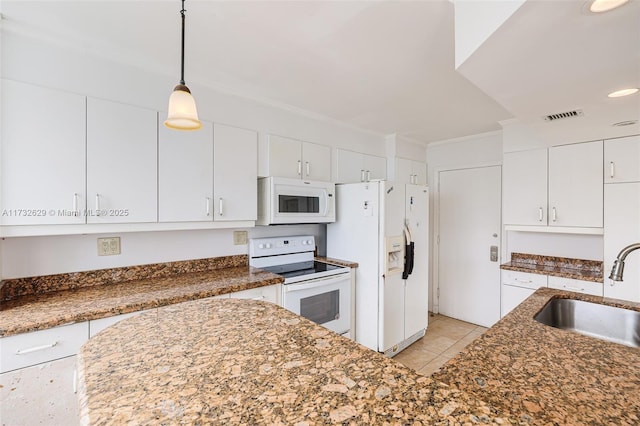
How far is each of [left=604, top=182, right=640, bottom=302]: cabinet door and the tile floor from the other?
4.50 feet

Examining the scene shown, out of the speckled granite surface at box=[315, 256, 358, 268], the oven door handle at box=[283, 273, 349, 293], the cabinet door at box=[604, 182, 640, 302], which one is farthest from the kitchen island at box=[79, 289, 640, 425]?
the cabinet door at box=[604, 182, 640, 302]

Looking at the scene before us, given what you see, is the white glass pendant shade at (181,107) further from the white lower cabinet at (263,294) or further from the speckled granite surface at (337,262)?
the speckled granite surface at (337,262)

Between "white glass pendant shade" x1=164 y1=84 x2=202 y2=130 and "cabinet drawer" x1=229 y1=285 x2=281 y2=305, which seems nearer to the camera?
"white glass pendant shade" x1=164 y1=84 x2=202 y2=130

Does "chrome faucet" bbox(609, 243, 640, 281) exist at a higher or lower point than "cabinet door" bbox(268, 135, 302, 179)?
lower

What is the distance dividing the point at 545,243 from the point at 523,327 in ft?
7.98

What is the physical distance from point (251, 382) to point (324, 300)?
1.98m

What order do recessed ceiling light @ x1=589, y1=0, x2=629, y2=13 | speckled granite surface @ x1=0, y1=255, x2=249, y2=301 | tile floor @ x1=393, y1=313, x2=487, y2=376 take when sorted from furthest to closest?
tile floor @ x1=393, y1=313, x2=487, y2=376
speckled granite surface @ x1=0, y1=255, x2=249, y2=301
recessed ceiling light @ x1=589, y1=0, x2=629, y2=13

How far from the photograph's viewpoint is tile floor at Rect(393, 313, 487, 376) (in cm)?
276

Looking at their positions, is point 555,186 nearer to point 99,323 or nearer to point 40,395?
point 99,323

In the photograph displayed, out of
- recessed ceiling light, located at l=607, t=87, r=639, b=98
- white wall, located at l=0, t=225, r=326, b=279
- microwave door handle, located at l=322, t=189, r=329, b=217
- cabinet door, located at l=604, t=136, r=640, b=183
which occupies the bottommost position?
white wall, located at l=0, t=225, r=326, b=279

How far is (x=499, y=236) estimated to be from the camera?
11.2 feet

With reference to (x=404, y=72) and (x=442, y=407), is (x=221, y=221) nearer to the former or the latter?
(x=404, y=72)

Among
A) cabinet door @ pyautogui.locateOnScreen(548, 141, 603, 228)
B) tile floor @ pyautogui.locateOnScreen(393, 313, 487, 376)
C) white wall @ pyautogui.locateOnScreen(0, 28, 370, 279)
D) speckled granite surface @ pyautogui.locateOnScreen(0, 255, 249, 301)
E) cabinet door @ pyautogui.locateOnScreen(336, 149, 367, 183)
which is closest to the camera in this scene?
white wall @ pyautogui.locateOnScreen(0, 28, 370, 279)

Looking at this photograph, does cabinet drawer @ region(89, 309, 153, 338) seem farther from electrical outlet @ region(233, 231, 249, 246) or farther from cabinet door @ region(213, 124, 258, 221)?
electrical outlet @ region(233, 231, 249, 246)
